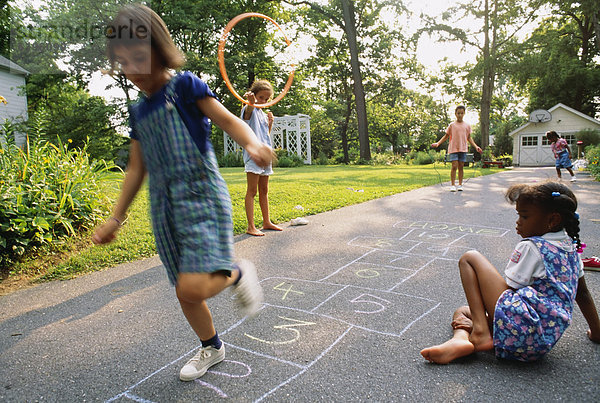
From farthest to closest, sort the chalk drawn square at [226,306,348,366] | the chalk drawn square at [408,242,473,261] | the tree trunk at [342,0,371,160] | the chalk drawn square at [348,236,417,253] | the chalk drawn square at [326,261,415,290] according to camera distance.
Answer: the tree trunk at [342,0,371,160], the chalk drawn square at [348,236,417,253], the chalk drawn square at [408,242,473,261], the chalk drawn square at [326,261,415,290], the chalk drawn square at [226,306,348,366]

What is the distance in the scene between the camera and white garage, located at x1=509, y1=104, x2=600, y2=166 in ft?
84.4

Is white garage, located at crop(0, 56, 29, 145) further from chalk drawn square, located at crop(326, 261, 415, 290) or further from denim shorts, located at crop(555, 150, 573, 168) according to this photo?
denim shorts, located at crop(555, 150, 573, 168)

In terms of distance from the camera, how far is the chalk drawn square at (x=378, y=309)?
2.46 m

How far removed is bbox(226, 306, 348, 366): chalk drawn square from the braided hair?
129 cm

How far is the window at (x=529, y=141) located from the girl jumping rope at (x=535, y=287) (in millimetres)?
29070

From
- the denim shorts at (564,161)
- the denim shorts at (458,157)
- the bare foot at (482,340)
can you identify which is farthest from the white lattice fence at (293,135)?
the bare foot at (482,340)

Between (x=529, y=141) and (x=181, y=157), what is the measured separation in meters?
30.4

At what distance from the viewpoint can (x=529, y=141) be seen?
2698cm

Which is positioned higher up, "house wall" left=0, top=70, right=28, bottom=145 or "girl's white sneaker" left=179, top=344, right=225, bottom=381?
"house wall" left=0, top=70, right=28, bottom=145

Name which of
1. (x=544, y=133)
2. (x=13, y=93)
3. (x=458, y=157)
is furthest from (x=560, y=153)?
(x=13, y=93)

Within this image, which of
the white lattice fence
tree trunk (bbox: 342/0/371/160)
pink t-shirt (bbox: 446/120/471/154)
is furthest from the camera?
tree trunk (bbox: 342/0/371/160)

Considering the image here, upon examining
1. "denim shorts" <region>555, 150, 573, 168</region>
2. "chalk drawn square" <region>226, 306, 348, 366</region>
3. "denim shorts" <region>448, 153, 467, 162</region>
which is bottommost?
"chalk drawn square" <region>226, 306, 348, 366</region>

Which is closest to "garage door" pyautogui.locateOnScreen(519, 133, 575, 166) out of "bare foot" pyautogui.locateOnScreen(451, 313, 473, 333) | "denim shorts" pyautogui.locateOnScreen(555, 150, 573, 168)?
"denim shorts" pyautogui.locateOnScreen(555, 150, 573, 168)

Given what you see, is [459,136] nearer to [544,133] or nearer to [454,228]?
[454,228]
